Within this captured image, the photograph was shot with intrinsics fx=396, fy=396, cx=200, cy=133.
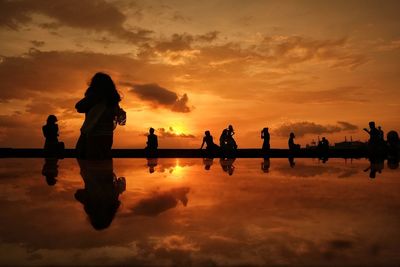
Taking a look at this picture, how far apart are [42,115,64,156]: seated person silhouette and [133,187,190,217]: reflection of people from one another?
1159 cm

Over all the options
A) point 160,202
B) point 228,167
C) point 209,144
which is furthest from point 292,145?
point 160,202

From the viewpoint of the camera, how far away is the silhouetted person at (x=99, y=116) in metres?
9.15

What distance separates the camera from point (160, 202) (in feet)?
13.7

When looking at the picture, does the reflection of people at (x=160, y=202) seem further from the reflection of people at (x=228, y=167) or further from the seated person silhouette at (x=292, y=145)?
the seated person silhouette at (x=292, y=145)

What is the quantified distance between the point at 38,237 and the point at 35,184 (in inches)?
147

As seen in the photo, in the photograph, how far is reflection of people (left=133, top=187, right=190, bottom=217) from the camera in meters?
3.60

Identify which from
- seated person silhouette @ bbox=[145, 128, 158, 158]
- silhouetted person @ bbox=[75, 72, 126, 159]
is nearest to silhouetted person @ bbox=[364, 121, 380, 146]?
seated person silhouette @ bbox=[145, 128, 158, 158]

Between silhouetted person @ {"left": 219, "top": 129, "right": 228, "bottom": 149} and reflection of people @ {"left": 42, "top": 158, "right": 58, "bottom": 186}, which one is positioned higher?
silhouetted person @ {"left": 219, "top": 129, "right": 228, "bottom": 149}

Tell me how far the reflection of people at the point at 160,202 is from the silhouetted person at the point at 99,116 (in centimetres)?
465

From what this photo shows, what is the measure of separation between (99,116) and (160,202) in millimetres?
5664

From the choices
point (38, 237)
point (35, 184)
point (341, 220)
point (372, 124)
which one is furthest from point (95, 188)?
point (372, 124)

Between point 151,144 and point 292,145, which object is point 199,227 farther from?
point 292,145

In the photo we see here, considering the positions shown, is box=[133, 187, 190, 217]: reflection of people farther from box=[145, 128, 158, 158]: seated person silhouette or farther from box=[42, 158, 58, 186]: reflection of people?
box=[145, 128, 158, 158]: seated person silhouette

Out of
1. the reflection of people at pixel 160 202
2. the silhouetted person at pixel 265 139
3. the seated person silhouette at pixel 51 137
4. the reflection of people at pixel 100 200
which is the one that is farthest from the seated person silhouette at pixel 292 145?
the reflection of people at pixel 160 202
